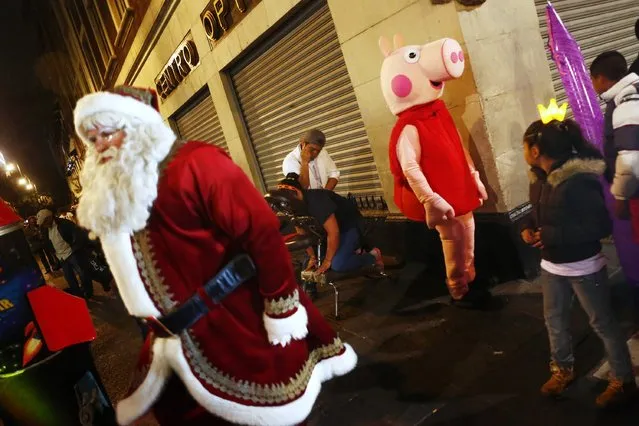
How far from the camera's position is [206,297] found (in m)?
1.89

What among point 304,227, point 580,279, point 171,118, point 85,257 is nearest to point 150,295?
point 580,279

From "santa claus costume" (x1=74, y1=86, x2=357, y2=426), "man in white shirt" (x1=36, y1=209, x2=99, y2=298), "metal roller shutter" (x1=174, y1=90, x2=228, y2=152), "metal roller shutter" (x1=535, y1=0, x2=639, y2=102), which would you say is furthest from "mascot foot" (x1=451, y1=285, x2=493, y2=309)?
"man in white shirt" (x1=36, y1=209, x2=99, y2=298)

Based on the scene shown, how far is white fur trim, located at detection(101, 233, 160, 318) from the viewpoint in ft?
6.13

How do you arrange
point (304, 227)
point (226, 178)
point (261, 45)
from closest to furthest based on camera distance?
point (226, 178) < point (304, 227) < point (261, 45)

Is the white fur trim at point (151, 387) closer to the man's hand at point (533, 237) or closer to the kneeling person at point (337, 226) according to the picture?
the man's hand at point (533, 237)

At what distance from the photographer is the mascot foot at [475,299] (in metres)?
4.19

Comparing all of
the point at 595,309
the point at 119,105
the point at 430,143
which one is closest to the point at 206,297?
the point at 119,105

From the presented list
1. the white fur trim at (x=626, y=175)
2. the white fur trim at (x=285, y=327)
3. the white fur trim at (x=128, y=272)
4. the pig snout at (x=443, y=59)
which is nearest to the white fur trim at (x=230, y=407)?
the white fur trim at (x=128, y=272)

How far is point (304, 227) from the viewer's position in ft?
15.9

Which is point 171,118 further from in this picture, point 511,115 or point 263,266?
point 263,266

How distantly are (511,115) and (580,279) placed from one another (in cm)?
246

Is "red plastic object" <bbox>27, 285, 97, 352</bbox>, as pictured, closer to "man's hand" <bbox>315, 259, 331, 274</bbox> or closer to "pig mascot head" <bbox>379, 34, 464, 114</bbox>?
"man's hand" <bbox>315, 259, 331, 274</bbox>

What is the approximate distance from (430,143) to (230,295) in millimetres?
2550

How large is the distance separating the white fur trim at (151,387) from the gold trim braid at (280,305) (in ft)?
1.59
